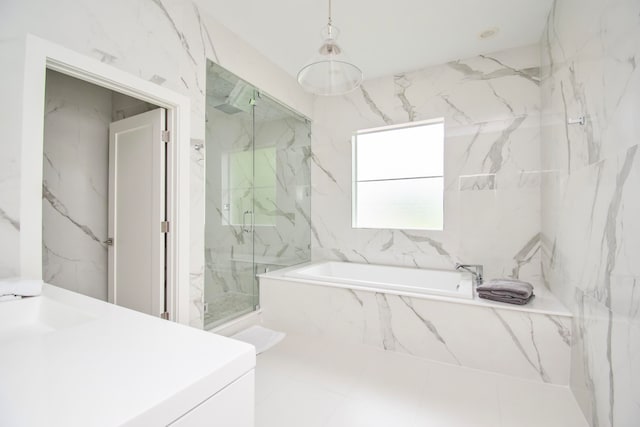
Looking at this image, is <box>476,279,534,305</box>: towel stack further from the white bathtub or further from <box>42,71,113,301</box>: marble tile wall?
<box>42,71,113,301</box>: marble tile wall

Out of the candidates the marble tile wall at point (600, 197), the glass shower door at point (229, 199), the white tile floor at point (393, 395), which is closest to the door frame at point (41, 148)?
the glass shower door at point (229, 199)

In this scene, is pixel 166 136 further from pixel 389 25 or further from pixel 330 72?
pixel 389 25

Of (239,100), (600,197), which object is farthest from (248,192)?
(600,197)

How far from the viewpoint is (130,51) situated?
1.75 meters

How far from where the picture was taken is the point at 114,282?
98.3 inches

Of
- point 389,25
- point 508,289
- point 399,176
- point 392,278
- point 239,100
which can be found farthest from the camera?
point 399,176

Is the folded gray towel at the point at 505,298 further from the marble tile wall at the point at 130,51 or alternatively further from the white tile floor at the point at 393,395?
the marble tile wall at the point at 130,51

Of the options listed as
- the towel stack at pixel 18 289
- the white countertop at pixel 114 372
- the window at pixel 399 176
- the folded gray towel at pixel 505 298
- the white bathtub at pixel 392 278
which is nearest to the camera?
the white countertop at pixel 114 372

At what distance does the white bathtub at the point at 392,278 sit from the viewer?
231cm

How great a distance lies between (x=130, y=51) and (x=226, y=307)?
6.73 ft

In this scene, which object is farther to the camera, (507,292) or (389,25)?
(389,25)

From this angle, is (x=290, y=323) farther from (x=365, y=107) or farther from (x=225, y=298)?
(x=365, y=107)

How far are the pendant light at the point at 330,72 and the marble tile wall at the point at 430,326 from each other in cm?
163

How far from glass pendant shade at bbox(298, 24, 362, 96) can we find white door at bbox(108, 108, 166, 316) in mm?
1142
